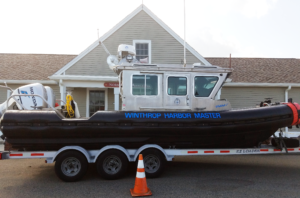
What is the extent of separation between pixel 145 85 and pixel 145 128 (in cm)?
118

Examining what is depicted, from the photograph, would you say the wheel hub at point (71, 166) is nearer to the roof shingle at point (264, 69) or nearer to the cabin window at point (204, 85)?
the cabin window at point (204, 85)

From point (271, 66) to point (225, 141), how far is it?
11981 millimetres

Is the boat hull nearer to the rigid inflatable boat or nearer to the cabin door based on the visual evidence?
the rigid inflatable boat

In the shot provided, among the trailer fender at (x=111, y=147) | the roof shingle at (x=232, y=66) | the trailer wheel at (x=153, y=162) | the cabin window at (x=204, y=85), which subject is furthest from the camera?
the roof shingle at (x=232, y=66)

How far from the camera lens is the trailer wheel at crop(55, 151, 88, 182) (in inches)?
232

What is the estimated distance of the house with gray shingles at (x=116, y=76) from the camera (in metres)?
12.4

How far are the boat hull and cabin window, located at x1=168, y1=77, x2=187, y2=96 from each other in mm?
662

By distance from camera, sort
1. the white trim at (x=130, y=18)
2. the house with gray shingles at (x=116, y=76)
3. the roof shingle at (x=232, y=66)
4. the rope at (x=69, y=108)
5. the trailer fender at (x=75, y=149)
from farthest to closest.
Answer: the roof shingle at (x=232, y=66)
the white trim at (x=130, y=18)
the house with gray shingles at (x=116, y=76)
the rope at (x=69, y=108)
the trailer fender at (x=75, y=149)

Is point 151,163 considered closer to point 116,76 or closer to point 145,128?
point 145,128

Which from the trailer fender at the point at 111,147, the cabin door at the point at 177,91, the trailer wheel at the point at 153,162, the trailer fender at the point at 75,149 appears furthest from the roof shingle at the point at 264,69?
the trailer fender at the point at 75,149

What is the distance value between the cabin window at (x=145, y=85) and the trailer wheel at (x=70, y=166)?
2.08 meters

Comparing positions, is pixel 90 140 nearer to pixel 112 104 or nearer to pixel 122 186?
pixel 122 186

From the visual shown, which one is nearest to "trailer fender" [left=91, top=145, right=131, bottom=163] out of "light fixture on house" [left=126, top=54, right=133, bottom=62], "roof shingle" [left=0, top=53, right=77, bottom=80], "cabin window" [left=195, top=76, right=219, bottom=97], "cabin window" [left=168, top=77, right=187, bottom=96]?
"cabin window" [left=168, top=77, right=187, bottom=96]

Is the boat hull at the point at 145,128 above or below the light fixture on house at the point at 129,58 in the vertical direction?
below
